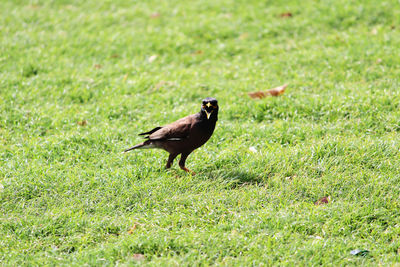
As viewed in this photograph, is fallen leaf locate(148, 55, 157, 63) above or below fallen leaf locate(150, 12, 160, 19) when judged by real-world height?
below

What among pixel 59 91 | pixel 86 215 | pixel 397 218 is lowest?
pixel 397 218

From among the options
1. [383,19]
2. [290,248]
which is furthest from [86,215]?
[383,19]

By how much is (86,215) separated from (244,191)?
155cm

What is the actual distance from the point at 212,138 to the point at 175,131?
93 cm

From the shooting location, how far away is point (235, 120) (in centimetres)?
651

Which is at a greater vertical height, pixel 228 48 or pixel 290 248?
pixel 228 48

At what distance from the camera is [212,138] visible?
6090mm

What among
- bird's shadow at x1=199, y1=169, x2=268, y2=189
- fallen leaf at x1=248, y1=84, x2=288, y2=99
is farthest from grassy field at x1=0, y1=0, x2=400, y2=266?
fallen leaf at x1=248, y1=84, x2=288, y2=99

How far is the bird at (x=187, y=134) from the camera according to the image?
5.13 meters

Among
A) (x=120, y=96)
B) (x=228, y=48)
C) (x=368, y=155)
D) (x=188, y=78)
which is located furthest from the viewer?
(x=228, y=48)

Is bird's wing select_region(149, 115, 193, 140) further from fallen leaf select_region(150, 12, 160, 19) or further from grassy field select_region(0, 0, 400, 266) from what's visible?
fallen leaf select_region(150, 12, 160, 19)

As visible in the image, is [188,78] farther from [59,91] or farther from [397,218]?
[397,218]

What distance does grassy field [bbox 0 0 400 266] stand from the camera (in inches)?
168

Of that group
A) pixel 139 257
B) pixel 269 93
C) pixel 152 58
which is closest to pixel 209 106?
pixel 139 257
